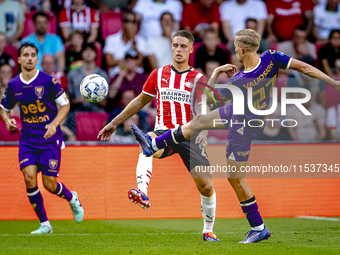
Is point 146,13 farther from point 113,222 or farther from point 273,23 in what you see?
point 113,222

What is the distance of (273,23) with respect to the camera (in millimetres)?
10477

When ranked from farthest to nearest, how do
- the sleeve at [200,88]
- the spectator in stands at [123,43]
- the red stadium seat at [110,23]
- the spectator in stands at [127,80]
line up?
the red stadium seat at [110,23] < the spectator in stands at [123,43] < the spectator in stands at [127,80] < the sleeve at [200,88]

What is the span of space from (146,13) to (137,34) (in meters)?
0.58

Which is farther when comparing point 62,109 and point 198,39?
point 198,39

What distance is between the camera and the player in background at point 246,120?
466cm

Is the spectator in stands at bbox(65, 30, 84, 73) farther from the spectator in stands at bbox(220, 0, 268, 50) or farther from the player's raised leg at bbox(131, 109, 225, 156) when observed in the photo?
the player's raised leg at bbox(131, 109, 225, 156)

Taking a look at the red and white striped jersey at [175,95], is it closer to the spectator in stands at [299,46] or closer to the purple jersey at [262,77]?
the purple jersey at [262,77]

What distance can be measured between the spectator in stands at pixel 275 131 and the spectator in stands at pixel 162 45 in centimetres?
299

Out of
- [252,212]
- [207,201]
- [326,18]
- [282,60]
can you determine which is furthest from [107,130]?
[326,18]

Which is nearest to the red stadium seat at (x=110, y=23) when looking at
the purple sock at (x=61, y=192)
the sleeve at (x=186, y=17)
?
the sleeve at (x=186, y=17)

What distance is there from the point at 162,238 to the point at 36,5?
6763 millimetres

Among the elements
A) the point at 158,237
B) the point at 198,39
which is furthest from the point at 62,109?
the point at 198,39

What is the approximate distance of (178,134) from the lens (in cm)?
479

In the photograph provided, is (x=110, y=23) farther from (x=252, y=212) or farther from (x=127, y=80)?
(x=252, y=212)
